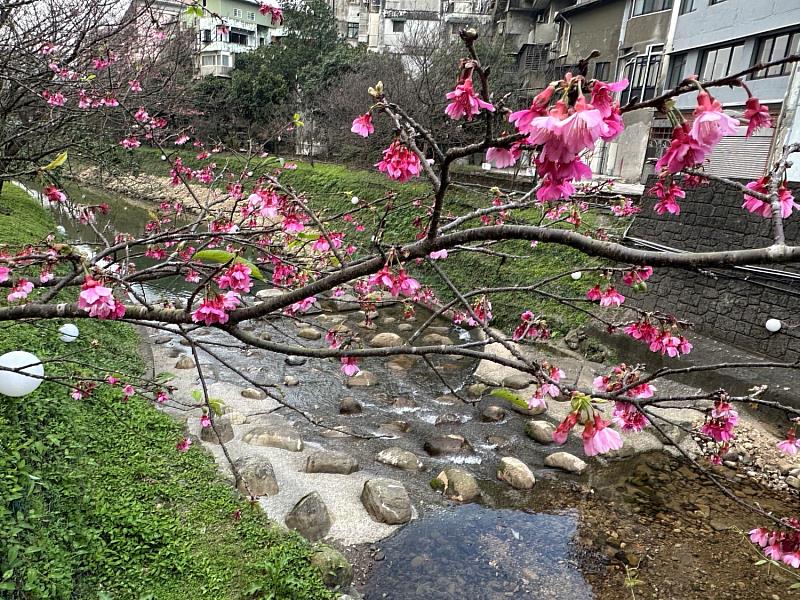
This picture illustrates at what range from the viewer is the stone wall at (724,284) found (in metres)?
8.52

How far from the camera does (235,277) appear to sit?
6.83 ft

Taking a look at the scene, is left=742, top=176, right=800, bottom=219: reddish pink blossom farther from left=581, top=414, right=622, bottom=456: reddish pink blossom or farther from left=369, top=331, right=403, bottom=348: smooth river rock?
left=369, top=331, right=403, bottom=348: smooth river rock

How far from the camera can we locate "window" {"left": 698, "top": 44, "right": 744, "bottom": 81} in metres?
15.7

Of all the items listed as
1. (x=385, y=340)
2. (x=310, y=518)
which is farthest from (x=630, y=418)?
(x=385, y=340)

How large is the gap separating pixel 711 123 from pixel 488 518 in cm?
546

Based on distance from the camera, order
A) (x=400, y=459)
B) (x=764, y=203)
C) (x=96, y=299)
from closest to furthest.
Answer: (x=96, y=299), (x=764, y=203), (x=400, y=459)

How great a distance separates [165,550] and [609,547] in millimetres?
4466

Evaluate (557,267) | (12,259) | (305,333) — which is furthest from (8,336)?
(557,267)

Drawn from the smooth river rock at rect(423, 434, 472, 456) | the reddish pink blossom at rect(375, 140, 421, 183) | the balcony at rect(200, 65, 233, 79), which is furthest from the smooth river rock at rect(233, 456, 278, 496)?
the balcony at rect(200, 65, 233, 79)

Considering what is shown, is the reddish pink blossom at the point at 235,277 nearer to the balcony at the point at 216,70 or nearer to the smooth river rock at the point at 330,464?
the smooth river rock at the point at 330,464

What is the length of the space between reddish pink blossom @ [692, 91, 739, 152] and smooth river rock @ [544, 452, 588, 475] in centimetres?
625

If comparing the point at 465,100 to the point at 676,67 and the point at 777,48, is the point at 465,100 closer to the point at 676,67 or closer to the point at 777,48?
the point at 777,48

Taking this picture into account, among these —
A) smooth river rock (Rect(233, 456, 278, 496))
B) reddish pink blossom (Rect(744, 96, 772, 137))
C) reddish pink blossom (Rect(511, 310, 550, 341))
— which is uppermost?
reddish pink blossom (Rect(744, 96, 772, 137))

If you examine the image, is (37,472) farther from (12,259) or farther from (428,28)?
(428,28)
